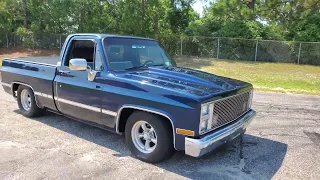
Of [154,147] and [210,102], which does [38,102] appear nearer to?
[154,147]

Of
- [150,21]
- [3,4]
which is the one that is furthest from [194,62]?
[3,4]

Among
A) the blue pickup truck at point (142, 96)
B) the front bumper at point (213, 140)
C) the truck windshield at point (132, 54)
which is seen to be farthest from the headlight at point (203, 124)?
the truck windshield at point (132, 54)

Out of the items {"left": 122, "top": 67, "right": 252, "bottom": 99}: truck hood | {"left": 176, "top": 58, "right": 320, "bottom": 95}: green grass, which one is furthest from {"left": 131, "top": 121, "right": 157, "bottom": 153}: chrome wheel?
{"left": 176, "top": 58, "right": 320, "bottom": 95}: green grass

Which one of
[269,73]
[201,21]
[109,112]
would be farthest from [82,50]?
[201,21]

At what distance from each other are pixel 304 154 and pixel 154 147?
8.20ft

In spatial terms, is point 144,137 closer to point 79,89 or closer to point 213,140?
point 213,140

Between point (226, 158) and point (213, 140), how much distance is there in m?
0.89

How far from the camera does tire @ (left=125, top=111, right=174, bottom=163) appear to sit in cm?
380

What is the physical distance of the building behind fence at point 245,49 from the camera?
2045 centimetres

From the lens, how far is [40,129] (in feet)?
17.9

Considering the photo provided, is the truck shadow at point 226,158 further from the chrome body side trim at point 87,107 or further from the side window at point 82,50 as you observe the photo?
the side window at point 82,50

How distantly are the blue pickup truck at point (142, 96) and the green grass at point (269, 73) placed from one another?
22.9 ft

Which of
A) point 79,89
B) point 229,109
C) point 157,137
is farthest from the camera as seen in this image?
point 79,89

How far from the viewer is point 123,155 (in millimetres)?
4355
